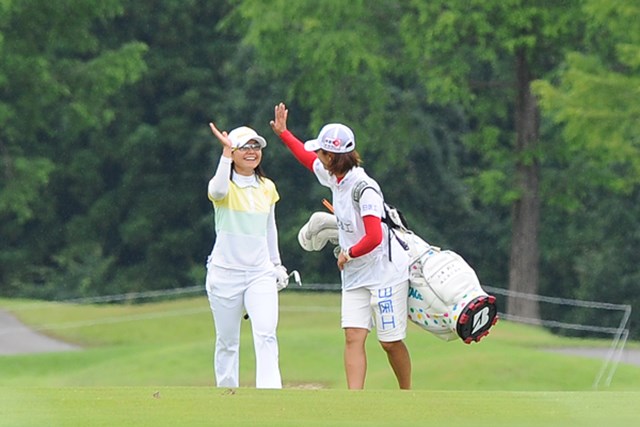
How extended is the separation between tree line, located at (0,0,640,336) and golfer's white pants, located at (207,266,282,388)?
14196 mm

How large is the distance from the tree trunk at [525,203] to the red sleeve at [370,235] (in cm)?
2253

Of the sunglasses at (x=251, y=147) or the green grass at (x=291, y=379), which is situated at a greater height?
the sunglasses at (x=251, y=147)

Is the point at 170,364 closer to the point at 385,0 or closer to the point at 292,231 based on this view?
the point at 385,0

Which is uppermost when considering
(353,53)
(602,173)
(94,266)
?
(353,53)

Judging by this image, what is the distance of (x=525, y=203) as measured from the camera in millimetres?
33125

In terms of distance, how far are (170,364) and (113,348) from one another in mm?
4174

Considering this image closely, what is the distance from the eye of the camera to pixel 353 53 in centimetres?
3098

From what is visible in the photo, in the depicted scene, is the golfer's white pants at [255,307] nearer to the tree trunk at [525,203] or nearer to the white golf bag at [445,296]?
the white golf bag at [445,296]

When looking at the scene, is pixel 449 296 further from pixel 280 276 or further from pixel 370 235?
pixel 280 276

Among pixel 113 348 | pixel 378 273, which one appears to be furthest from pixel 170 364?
pixel 378 273

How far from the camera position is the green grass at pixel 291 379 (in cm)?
845

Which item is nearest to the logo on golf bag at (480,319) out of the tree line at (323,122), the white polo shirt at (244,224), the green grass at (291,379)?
the green grass at (291,379)

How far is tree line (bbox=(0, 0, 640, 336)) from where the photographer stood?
30.1 meters

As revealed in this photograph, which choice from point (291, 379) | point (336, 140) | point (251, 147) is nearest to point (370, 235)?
point (336, 140)
